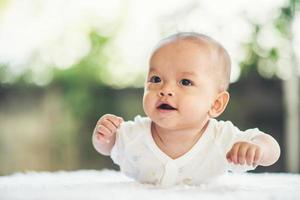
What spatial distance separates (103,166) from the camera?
2.52 meters

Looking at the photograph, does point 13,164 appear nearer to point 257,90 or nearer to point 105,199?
point 257,90

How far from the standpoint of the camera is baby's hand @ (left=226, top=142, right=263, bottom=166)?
1.02m

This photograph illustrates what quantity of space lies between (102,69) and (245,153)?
1.55m

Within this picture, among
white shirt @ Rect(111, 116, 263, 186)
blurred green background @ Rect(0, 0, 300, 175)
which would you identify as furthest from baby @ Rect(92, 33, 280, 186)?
blurred green background @ Rect(0, 0, 300, 175)

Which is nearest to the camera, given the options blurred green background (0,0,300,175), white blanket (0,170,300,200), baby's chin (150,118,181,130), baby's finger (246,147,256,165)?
white blanket (0,170,300,200)

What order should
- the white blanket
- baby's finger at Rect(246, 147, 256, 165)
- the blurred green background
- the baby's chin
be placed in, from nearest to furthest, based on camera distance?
the white blanket
baby's finger at Rect(246, 147, 256, 165)
the baby's chin
the blurred green background

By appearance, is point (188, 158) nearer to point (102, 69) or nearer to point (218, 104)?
point (218, 104)

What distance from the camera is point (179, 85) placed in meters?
1.14

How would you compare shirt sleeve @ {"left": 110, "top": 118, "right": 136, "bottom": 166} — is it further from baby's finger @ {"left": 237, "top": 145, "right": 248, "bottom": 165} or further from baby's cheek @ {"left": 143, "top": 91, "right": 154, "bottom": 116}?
baby's finger @ {"left": 237, "top": 145, "right": 248, "bottom": 165}

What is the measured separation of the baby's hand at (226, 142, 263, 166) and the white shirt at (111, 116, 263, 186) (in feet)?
0.35

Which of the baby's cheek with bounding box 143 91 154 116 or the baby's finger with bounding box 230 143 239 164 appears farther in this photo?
the baby's cheek with bounding box 143 91 154 116

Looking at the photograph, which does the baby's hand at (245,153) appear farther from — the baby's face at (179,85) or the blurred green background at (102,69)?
the blurred green background at (102,69)

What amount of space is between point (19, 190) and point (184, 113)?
0.36 metres

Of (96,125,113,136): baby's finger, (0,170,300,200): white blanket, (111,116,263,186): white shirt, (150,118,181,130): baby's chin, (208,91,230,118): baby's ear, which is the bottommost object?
(0,170,300,200): white blanket
